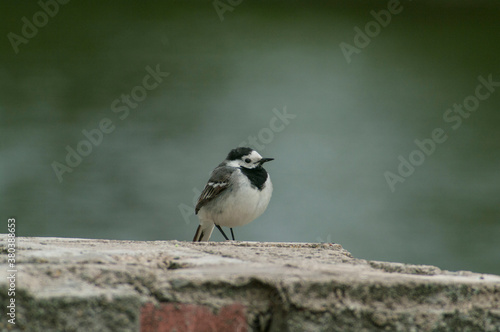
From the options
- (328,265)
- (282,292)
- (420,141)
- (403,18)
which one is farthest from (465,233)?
(282,292)

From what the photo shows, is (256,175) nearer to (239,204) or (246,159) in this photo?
(246,159)

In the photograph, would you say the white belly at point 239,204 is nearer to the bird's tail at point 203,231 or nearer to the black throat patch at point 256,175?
the black throat patch at point 256,175

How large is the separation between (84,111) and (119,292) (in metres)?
2.84

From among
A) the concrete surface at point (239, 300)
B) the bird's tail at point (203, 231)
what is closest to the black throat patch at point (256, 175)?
the bird's tail at point (203, 231)

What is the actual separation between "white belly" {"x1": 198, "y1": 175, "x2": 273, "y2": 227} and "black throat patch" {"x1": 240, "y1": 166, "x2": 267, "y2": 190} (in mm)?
25

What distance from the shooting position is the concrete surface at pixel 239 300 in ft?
3.08

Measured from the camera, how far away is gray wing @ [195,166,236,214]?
3279 millimetres

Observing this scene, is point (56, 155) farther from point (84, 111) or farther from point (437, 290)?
point (437, 290)

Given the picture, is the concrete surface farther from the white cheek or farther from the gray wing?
the white cheek

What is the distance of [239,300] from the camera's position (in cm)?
103

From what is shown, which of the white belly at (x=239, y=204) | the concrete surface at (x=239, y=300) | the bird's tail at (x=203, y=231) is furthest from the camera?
the bird's tail at (x=203, y=231)

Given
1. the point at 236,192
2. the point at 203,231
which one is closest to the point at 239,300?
the point at 236,192

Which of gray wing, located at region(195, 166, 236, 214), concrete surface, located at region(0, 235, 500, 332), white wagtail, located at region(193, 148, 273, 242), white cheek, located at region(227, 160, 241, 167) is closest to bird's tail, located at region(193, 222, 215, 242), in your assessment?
white wagtail, located at region(193, 148, 273, 242)

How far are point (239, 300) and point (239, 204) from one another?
221cm
